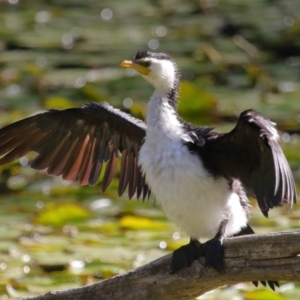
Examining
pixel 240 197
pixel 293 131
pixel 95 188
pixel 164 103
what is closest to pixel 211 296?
pixel 240 197

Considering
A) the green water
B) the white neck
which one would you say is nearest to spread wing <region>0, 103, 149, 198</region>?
the white neck

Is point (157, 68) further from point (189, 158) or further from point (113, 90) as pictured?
point (113, 90)

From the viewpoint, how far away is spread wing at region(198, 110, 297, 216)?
13.2 feet

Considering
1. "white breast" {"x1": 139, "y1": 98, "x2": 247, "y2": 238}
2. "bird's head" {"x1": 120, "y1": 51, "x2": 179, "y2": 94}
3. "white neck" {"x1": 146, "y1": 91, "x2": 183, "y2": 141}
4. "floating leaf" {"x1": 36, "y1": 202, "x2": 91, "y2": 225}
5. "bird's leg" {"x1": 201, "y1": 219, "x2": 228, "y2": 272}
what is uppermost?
"bird's head" {"x1": 120, "y1": 51, "x2": 179, "y2": 94}

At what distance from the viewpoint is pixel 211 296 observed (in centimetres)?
517

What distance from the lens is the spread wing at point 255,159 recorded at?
13.2 ft

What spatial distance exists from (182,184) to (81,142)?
0.94 m

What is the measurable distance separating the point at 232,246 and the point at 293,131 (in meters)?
3.12

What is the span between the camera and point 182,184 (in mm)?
4508

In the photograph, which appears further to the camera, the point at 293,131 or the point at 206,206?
the point at 293,131

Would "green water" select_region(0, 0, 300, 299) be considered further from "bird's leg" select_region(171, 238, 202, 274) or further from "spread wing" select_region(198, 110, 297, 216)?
"spread wing" select_region(198, 110, 297, 216)

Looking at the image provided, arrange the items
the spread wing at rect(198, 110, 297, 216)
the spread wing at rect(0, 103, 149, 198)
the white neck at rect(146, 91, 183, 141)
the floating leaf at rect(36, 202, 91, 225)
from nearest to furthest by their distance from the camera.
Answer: the spread wing at rect(198, 110, 297, 216)
the white neck at rect(146, 91, 183, 141)
the spread wing at rect(0, 103, 149, 198)
the floating leaf at rect(36, 202, 91, 225)

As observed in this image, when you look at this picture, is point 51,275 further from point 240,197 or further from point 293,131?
point 293,131

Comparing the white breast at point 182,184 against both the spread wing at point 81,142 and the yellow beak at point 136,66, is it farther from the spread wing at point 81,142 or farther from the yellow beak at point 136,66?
the spread wing at point 81,142
